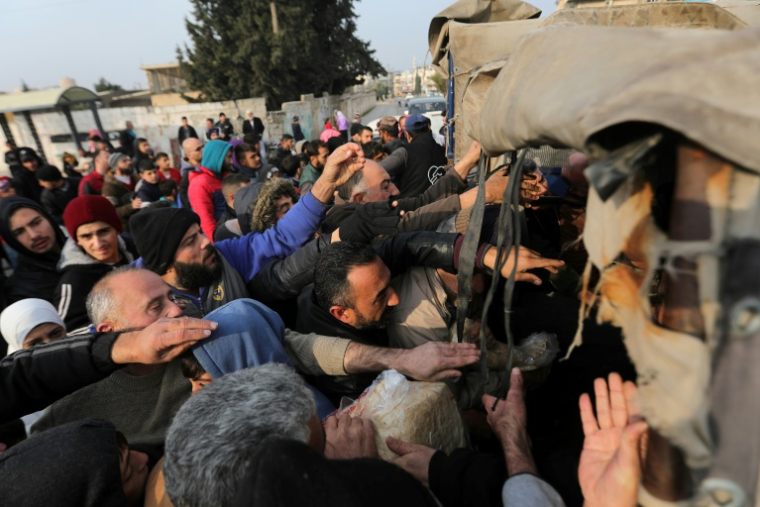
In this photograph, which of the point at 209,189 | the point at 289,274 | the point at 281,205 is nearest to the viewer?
the point at 289,274

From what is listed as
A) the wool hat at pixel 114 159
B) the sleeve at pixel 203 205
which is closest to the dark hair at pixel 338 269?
the sleeve at pixel 203 205

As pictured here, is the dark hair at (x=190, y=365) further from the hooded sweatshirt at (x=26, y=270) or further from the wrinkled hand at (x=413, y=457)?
the hooded sweatshirt at (x=26, y=270)

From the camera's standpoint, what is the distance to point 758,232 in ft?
1.78

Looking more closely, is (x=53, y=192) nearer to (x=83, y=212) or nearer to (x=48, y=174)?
(x=48, y=174)

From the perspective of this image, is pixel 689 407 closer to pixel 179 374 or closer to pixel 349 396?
pixel 349 396

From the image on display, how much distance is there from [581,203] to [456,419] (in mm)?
1612

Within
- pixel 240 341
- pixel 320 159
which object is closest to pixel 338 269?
pixel 240 341

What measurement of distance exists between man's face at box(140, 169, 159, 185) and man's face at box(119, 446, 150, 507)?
17.3 ft

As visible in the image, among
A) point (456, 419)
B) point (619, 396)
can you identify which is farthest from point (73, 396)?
point (619, 396)

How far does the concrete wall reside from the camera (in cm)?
1608

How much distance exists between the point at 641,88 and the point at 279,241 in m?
2.42

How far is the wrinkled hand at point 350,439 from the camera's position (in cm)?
138

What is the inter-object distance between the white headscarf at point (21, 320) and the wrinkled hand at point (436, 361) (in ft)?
6.27

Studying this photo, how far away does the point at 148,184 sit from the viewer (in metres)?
5.88
